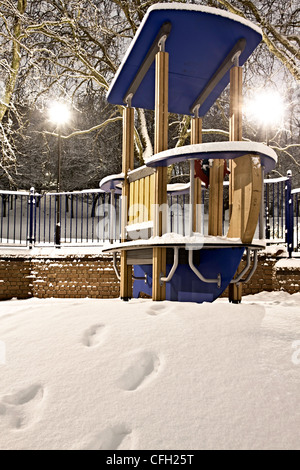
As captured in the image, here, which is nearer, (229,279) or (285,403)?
(285,403)

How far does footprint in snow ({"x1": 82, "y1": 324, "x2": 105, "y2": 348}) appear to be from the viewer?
2838 millimetres

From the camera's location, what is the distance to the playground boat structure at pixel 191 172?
3811 mm

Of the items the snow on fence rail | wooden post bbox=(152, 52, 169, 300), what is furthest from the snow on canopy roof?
the snow on fence rail

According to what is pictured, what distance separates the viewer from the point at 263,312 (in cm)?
348

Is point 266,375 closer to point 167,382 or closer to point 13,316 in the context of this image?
point 167,382

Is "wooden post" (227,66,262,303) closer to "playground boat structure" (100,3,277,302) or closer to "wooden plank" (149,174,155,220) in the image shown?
"playground boat structure" (100,3,277,302)

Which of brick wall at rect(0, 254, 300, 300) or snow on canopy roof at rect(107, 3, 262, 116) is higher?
snow on canopy roof at rect(107, 3, 262, 116)

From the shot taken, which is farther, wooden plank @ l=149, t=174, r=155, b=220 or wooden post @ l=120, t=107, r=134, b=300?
wooden post @ l=120, t=107, r=134, b=300

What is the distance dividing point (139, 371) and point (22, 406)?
2.29ft

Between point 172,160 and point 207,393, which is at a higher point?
point 172,160

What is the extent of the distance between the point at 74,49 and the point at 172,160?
9847 millimetres
